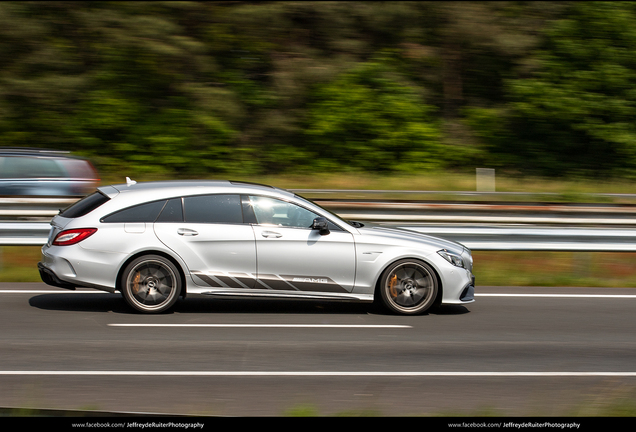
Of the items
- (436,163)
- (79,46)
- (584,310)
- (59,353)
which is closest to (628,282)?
(584,310)

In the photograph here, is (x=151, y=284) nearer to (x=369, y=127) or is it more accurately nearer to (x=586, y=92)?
(x=369, y=127)

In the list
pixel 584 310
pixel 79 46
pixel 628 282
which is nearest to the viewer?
pixel 584 310

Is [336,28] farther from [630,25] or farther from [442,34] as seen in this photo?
[630,25]

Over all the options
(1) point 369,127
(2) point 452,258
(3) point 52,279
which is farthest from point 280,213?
(1) point 369,127

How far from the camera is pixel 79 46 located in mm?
28641

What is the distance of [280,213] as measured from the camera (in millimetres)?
8164

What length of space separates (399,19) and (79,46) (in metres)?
12.8

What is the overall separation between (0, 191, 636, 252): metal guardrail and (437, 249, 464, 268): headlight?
2635 millimetres

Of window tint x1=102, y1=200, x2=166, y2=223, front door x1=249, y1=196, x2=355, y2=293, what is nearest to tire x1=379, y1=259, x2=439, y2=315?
front door x1=249, y1=196, x2=355, y2=293

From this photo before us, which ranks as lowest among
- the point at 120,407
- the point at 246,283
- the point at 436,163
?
the point at 120,407

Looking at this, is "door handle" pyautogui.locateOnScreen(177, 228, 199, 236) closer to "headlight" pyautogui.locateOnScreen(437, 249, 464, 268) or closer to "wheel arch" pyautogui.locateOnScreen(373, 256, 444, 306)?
"wheel arch" pyautogui.locateOnScreen(373, 256, 444, 306)

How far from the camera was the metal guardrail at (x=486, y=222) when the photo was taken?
10844 millimetres

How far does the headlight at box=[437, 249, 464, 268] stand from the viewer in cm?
825

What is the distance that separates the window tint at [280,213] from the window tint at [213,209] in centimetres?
20
